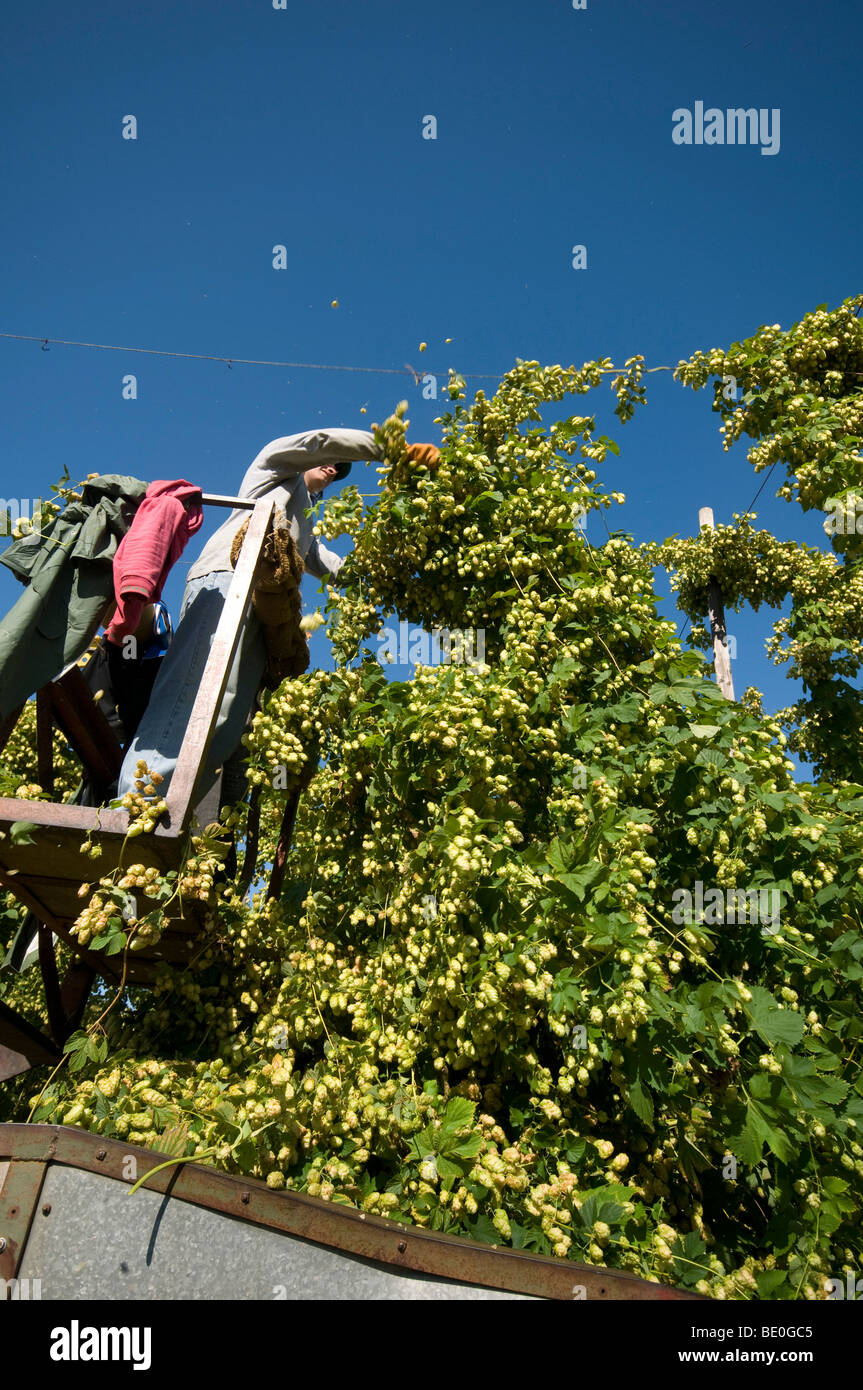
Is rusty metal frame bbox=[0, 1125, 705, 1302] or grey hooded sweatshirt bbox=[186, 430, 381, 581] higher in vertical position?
grey hooded sweatshirt bbox=[186, 430, 381, 581]

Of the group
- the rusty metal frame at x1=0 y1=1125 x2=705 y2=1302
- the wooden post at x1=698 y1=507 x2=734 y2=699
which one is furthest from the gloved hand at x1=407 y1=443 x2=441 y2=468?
the wooden post at x1=698 y1=507 x2=734 y2=699

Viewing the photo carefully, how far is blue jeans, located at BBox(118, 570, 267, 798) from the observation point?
3834mm

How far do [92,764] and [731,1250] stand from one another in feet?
13.8

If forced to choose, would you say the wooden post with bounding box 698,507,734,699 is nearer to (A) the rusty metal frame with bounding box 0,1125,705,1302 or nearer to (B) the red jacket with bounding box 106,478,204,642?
(B) the red jacket with bounding box 106,478,204,642

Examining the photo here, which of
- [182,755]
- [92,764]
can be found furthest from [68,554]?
[92,764]

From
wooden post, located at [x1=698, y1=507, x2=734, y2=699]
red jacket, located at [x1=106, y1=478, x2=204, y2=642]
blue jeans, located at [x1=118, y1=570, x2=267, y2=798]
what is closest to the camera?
red jacket, located at [x1=106, y1=478, x2=204, y2=642]

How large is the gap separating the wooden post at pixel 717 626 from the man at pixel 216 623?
6.95 m

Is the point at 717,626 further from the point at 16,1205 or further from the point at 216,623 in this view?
the point at 16,1205

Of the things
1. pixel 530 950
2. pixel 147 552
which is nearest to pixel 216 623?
pixel 147 552

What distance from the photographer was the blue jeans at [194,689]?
12.6 ft

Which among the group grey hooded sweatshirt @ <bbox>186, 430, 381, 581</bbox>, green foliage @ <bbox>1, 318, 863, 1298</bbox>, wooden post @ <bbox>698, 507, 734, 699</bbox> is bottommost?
green foliage @ <bbox>1, 318, 863, 1298</bbox>

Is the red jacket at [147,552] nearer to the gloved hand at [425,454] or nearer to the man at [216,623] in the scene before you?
the man at [216,623]

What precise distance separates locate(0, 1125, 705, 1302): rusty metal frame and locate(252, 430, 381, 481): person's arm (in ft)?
13.0
